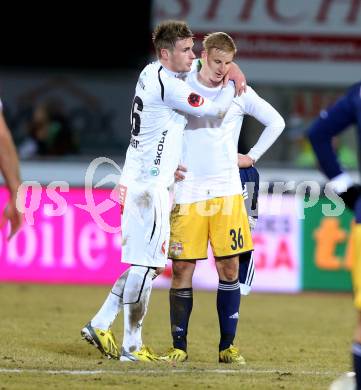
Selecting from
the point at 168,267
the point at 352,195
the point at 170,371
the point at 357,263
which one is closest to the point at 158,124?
the point at 170,371

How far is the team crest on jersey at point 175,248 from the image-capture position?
28.2 feet

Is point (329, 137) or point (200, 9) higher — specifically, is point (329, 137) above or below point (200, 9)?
below

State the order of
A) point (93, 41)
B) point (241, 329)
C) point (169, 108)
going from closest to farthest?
1. point (169, 108)
2. point (241, 329)
3. point (93, 41)

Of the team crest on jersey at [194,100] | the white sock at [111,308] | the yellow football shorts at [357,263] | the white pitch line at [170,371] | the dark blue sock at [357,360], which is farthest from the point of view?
the white sock at [111,308]

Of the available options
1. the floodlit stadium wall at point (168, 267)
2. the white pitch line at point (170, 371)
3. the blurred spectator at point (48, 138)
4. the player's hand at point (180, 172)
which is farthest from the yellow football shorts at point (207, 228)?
the blurred spectator at point (48, 138)

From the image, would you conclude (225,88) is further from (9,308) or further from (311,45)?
(311,45)

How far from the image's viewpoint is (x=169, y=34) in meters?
8.12

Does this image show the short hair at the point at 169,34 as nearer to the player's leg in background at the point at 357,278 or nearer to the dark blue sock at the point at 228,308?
the dark blue sock at the point at 228,308

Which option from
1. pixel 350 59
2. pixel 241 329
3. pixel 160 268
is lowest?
pixel 241 329

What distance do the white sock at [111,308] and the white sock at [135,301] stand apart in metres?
0.18

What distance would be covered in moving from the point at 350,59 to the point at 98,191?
5.81m

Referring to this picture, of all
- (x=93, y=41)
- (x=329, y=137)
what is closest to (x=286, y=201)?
(x=329, y=137)

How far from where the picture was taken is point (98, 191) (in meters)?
15.2

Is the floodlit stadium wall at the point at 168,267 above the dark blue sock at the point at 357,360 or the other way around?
above
